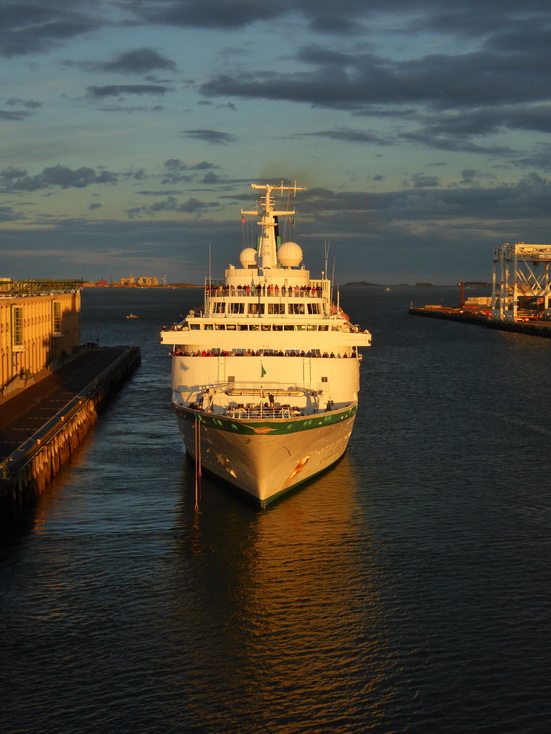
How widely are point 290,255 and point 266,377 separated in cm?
1237

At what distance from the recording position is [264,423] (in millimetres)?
36469

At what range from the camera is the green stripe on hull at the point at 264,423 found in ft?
120

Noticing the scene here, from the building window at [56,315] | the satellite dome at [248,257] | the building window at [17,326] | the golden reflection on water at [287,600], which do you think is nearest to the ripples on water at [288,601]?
the golden reflection on water at [287,600]

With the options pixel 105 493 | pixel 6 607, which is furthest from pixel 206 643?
pixel 105 493

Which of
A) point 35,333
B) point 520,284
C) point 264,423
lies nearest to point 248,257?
point 264,423

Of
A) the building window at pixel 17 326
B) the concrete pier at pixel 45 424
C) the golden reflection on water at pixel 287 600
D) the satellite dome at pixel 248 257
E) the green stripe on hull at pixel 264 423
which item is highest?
the satellite dome at pixel 248 257

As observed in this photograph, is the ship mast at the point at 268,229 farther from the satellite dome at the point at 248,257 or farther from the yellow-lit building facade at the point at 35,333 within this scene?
the yellow-lit building facade at the point at 35,333

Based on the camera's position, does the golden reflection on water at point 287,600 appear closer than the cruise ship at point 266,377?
Yes

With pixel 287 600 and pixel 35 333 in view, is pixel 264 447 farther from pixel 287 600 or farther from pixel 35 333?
pixel 35 333

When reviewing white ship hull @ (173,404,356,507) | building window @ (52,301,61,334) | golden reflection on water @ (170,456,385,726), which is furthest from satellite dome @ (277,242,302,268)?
building window @ (52,301,61,334)

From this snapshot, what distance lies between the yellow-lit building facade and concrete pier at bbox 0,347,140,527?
1.68 metres

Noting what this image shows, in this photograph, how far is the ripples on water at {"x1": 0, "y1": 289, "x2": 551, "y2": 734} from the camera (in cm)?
2303

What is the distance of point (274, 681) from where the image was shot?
2422 centimetres

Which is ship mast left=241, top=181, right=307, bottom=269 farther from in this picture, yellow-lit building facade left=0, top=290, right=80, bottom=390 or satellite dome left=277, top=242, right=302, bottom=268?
yellow-lit building facade left=0, top=290, right=80, bottom=390
